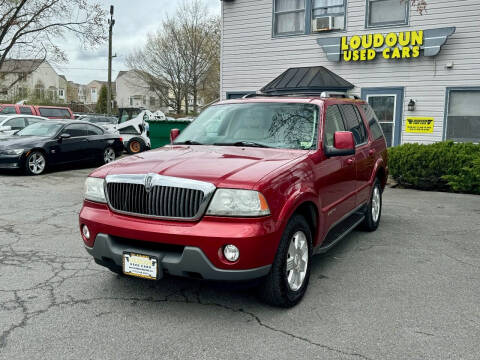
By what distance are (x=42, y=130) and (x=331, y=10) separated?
8.87 m

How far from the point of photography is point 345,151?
14.6ft

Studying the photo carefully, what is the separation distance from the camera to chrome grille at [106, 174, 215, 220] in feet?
11.1

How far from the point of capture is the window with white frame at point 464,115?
11.7 m

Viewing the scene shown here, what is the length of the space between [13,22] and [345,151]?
22879 millimetres

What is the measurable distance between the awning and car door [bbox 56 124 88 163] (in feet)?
17.9

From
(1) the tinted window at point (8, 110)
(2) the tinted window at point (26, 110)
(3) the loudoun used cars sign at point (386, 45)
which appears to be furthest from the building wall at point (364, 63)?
(1) the tinted window at point (8, 110)

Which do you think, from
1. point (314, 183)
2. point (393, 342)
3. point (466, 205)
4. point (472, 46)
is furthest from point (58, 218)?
point (472, 46)

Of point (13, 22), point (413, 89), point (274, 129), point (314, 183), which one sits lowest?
point (314, 183)

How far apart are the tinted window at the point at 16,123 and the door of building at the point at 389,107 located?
37.7 ft

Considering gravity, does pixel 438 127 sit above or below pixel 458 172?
above

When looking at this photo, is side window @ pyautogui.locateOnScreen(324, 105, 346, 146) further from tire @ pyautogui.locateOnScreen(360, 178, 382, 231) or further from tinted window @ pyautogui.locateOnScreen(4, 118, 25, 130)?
tinted window @ pyautogui.locateOnScreen(4, 118, 25, 130)

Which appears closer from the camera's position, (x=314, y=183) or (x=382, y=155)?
(x=314, y=183)

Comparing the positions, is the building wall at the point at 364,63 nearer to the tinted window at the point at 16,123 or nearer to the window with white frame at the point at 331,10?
the window with white frame at the point at 331,10

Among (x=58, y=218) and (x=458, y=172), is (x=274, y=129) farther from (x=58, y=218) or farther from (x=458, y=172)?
(x=458, y=172)
